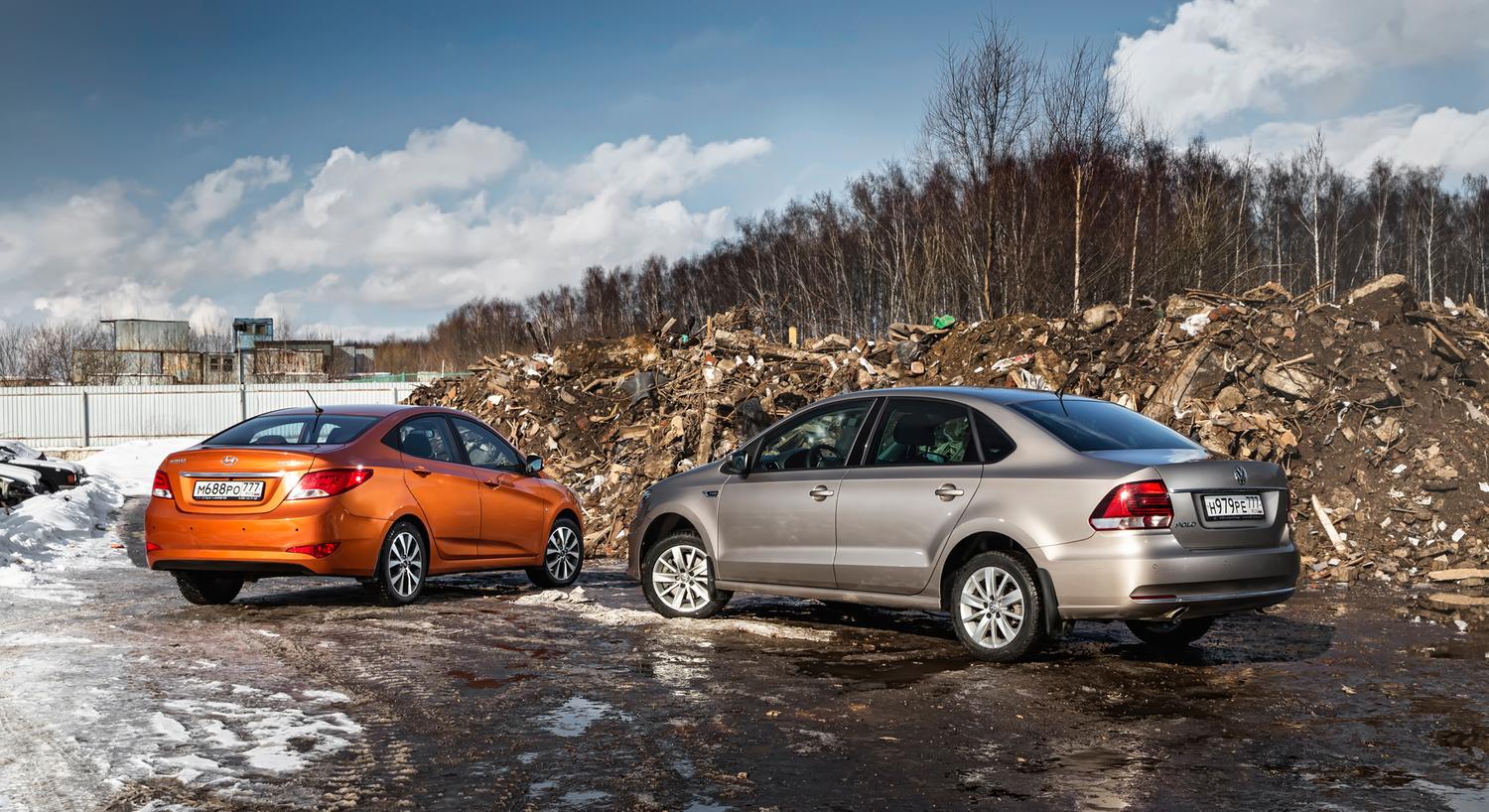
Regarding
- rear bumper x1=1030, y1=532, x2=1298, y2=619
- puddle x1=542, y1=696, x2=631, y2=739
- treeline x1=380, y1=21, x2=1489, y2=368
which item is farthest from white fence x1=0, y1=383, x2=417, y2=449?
rear bumper x1=1030, y1=532, x2=1298, y2=619

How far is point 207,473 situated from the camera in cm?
976

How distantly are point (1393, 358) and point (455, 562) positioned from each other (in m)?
12.1

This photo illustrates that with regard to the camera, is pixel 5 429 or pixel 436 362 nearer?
pixel 5 429

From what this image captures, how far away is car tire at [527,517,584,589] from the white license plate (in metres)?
2.94

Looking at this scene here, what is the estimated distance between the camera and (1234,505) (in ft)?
23.9

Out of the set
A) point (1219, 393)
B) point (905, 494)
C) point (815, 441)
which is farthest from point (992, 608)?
point (1219, 393)

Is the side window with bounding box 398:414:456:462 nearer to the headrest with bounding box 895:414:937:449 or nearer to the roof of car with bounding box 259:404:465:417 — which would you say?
the roof of car with bounding box 259:404:465:417

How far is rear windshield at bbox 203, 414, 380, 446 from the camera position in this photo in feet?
33.4

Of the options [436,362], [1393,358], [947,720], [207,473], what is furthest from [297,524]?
[436,362]

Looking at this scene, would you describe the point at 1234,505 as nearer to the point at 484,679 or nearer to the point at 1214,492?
the point at 1214,492

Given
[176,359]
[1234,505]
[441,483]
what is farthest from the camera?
[176,359]

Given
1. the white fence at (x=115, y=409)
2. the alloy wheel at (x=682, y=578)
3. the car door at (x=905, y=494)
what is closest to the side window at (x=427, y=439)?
the alloy wheel at (x=682, y=578)

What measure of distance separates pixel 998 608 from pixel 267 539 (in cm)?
554

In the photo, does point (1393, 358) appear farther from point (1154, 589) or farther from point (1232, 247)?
point (1232, 247)
